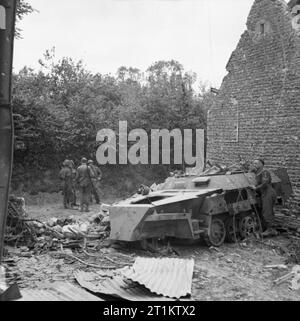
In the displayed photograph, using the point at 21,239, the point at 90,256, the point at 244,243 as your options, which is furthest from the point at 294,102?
the point at 21,239

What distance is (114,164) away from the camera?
835 inches

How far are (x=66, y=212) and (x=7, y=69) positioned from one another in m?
13.5

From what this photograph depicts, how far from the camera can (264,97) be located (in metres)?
13.6

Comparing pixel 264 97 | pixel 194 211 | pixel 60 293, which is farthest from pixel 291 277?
pixel 264 97

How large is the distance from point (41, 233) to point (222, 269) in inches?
166

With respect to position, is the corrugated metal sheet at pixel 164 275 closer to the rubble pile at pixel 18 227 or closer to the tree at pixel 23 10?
the rubble pile at pixel 18 227

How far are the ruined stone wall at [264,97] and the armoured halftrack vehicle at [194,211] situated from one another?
1.50 m

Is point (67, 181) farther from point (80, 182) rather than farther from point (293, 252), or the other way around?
point (293, 252)

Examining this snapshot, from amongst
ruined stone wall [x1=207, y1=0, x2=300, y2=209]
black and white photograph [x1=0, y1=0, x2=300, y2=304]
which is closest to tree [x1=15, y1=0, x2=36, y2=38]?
black and white photograph [x1=0, y1=0, x2=300, y2=304]

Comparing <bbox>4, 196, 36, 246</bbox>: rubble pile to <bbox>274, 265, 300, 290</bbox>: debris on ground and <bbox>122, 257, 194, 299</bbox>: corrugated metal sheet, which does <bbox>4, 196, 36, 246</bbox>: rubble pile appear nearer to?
<bbox>122, 257, 194, 299</bbox>: corrugated metal sheet

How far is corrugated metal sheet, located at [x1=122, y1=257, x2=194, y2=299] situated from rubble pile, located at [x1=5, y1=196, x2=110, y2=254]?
7.27 ft

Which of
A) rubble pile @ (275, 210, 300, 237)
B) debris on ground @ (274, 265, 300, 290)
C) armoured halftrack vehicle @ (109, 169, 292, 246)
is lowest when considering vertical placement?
debris on ground @ (274, 265, 300, 290)

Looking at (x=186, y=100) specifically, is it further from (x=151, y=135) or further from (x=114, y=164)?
(x=114, y=164)

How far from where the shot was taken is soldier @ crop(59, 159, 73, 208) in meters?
16.0
